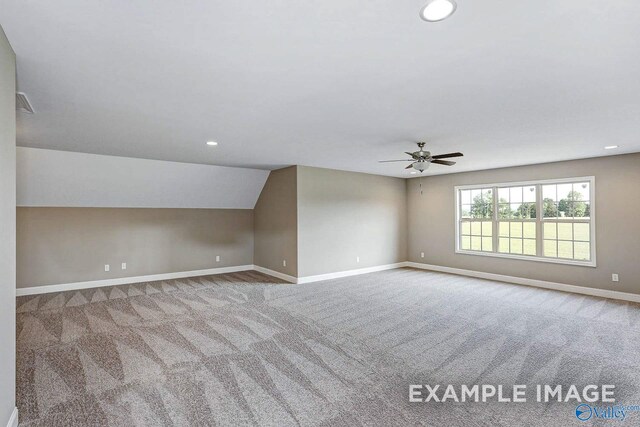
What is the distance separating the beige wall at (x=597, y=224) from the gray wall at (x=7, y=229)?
7711 millimetres

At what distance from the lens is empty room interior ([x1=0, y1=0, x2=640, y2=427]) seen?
1.92 m

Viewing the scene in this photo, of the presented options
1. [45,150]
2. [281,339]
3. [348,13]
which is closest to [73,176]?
[45,150]

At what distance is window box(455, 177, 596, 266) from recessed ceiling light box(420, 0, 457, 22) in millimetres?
5941

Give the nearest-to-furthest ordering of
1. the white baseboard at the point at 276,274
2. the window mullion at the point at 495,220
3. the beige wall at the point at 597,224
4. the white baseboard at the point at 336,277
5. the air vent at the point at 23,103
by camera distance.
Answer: the air vent at the point at 23,103, the beige wall at the point at 597,224, the white baseboard at the point at 336,277, the white baseboard at the point at 276,274, the window mullion at the point at 495,220

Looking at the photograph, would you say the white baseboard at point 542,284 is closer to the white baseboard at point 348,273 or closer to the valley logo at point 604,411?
the white baseboard at point 348,273

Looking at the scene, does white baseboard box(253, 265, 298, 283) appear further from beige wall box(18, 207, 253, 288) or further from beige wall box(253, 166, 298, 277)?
beige wall box(18, 207, 253, 288)

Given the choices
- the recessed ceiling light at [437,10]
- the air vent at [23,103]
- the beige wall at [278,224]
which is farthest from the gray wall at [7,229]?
the beige wall at [278,224]

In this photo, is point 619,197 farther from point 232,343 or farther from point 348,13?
point 232,343

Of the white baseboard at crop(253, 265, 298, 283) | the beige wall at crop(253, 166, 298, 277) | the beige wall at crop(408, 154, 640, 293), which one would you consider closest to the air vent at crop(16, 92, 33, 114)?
the beige wall at crop(253, 166, 298, 277)

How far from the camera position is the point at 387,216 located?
323 inches

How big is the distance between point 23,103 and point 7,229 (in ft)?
5.60

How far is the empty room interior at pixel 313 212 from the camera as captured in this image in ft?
6.31

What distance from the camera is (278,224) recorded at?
23.2 feet

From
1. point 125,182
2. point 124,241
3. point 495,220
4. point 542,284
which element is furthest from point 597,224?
point 124,241
